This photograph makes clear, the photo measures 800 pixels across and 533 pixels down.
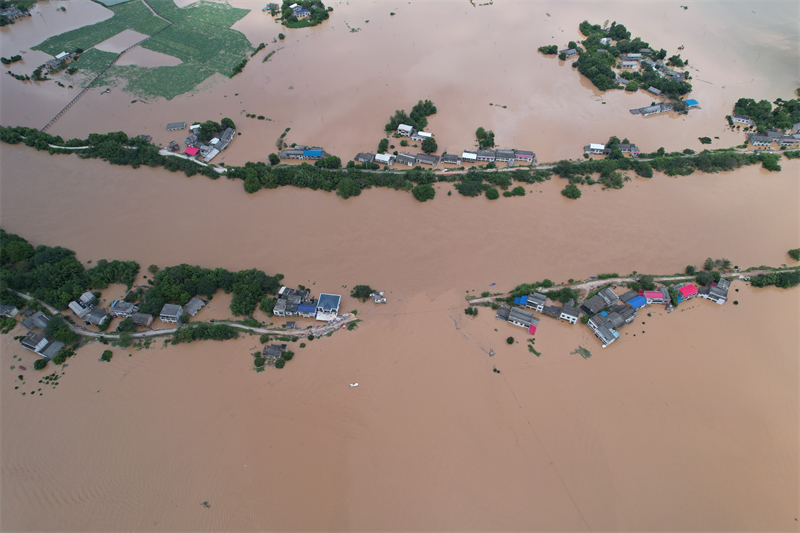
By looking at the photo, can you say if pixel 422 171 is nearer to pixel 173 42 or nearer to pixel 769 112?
pixel 769 112

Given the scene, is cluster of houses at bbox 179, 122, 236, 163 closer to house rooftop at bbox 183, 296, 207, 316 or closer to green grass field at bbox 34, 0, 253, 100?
green grass field at bbox 34, 0, 253, 100

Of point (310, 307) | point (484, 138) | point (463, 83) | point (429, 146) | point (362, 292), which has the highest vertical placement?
point (463, 83)

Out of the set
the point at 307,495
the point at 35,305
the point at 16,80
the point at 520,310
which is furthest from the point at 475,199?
the point at 16,80

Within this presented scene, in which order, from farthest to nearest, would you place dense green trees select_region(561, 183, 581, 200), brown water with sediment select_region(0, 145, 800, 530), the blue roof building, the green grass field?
1. the green grass field
2. dense green trees select_region(561, 183, 581, 200)
3. the blue roof building
4. brown water with sediment select_region(0, 145, 800, 530)

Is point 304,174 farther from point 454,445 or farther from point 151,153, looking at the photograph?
point 454,445

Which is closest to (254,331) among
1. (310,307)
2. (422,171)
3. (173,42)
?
(310,307)

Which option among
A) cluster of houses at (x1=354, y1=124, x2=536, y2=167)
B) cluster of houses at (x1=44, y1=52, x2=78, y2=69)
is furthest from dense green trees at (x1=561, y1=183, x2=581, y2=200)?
cluster of houses at (x1=44, y1=52, x2=78, y2=69)
